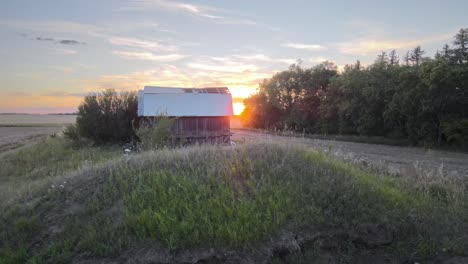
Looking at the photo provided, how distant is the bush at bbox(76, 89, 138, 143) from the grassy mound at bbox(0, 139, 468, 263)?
17.6m

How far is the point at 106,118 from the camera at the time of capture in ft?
80.9

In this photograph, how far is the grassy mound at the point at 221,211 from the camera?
5371mm

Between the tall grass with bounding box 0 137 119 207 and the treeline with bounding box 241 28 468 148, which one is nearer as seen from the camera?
the tall grass with bounding box 0 137 119 207

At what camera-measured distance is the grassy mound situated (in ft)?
17.6

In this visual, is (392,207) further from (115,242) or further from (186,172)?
(115,242)

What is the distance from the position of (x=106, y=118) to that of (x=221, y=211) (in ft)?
68.4

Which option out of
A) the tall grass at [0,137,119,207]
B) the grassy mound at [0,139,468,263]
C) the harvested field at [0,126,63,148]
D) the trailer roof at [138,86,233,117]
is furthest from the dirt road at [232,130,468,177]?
the harvested field at [0,126,63,148]

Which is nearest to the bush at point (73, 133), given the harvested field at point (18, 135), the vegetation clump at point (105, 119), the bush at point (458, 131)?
the vegetation clump at point (105, 119)

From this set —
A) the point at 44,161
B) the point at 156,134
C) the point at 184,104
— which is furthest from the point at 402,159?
the point at 44,161

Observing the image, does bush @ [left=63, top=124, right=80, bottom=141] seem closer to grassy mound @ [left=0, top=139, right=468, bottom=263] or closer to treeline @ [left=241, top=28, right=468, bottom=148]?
treeline @ [left=241, top=28, right=468, bottom=148]

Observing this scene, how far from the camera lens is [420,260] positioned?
215 inches

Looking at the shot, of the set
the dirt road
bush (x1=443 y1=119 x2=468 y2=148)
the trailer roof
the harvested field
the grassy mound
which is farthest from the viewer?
the harvested field

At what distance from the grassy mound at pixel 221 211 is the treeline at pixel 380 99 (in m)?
12.6

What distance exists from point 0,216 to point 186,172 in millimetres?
3457
